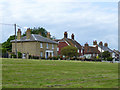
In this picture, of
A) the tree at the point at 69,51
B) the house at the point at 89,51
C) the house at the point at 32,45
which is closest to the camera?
the house at the point at 32,45

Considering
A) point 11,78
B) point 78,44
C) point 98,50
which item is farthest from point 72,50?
point 11,78

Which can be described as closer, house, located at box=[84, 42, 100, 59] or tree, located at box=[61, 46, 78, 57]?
tree, located at box=[61, 46, 78, 57]

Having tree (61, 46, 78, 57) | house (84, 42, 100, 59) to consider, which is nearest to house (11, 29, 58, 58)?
tree (61, 46, 78, 57)

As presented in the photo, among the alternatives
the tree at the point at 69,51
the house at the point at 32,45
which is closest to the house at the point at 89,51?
the tree at the point at 69,51

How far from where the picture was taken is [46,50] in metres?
65.6

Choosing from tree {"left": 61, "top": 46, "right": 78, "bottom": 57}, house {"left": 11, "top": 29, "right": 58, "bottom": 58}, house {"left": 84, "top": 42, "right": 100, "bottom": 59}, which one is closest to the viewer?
house {"left": 11, "top": 29, "right": 58, "bottom": 58}

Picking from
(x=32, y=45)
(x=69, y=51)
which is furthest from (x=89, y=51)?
(x=32, y=45)

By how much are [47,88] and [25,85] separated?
1050 mm

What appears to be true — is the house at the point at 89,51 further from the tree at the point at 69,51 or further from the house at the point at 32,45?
the house at the point at 32,45

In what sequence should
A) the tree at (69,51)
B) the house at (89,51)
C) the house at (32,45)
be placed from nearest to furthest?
1. the house at (32,45)
2. the tree at (69,51)
3. the house at (89,51)

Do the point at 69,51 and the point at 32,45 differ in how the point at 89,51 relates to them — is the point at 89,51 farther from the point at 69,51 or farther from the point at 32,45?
the point at 32,45

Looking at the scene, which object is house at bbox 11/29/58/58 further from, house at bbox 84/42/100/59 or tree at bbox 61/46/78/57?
house at bbox 84/42/100/59

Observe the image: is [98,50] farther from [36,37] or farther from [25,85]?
[25,85]

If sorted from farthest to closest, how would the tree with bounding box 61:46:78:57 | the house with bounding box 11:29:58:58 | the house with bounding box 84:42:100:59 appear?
1. the house with bounding box 84:42:100:59
2. the tree with bounding box 61:46:78:57
3. the house with bounding box 11:29:58:58
